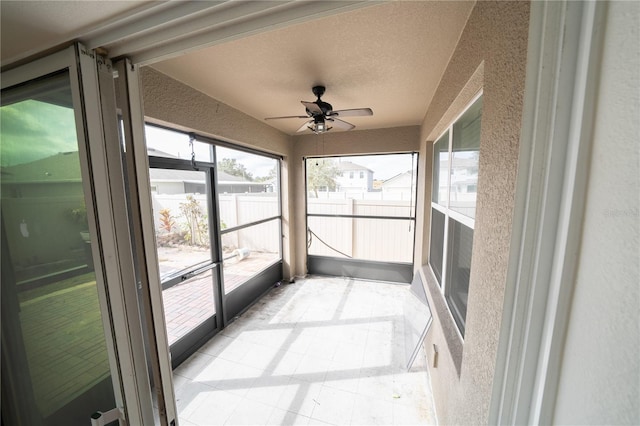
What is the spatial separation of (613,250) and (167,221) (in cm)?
254

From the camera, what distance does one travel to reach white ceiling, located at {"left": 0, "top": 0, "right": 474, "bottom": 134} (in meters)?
0.58

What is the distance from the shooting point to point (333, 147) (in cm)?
366

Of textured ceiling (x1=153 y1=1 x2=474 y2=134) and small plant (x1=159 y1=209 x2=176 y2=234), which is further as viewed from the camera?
small plant (x1=159 y1=209 x2=176 y2=234)

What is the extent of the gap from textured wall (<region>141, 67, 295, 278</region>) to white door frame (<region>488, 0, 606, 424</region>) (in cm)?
214

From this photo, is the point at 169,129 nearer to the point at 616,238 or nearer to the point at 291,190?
the point at 291,190

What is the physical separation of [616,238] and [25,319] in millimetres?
1781

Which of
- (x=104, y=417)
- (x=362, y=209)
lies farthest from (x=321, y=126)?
(x=104, y=417)

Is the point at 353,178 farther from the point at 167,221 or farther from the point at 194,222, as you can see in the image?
the point at 167,221

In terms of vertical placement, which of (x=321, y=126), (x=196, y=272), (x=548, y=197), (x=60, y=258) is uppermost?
(x=321, y=126)

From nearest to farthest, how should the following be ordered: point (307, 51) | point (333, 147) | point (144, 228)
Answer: point (144, 228), point (307, 51), point (333, 147)

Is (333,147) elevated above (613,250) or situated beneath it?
elevated above

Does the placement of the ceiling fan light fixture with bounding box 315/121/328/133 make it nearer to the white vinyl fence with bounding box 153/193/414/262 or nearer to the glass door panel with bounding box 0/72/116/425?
the white vinyl fence with bounding box 153/193/414/262

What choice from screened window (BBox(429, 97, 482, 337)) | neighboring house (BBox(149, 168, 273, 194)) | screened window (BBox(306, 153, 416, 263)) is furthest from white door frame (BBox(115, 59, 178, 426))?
screened window (BBox(306, 153, 416, 263))

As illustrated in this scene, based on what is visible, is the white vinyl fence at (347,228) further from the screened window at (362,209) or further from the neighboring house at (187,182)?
the neighboring house at (187,182)
